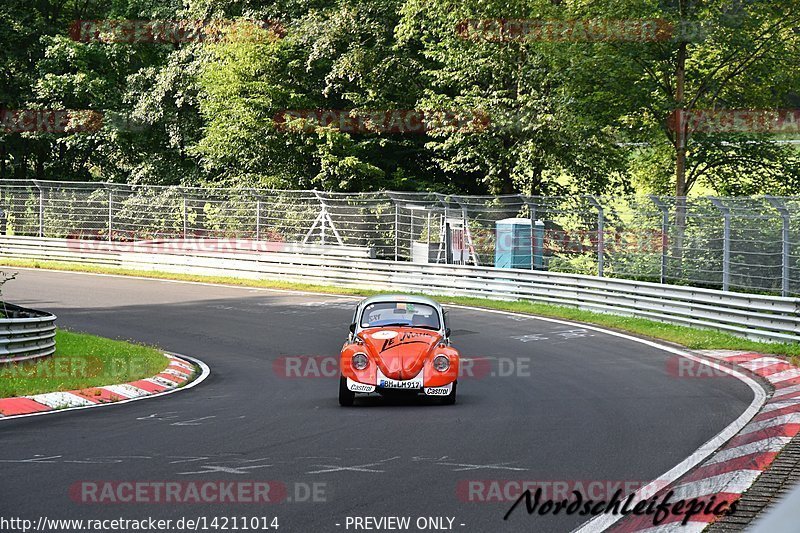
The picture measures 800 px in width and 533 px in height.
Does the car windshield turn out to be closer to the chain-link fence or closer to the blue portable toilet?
the chain-link fence

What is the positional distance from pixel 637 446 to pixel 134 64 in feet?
141

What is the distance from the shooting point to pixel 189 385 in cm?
1486

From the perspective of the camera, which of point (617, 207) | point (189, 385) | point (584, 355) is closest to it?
point (189, 385)

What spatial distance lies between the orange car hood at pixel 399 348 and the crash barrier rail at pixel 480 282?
7.79 metres

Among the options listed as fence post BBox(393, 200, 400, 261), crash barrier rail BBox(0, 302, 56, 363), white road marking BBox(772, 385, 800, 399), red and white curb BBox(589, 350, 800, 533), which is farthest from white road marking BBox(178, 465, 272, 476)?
fence post BBox(393, 200, 400, 261)

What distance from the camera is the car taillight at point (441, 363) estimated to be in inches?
498

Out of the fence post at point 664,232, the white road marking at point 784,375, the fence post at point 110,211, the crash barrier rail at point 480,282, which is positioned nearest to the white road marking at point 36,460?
the white road marking at point 784,375

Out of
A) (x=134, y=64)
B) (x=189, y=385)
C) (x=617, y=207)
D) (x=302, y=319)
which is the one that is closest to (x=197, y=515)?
(x=189, y=385)

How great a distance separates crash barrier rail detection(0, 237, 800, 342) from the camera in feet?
62.2

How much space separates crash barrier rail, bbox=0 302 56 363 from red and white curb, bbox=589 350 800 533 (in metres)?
9.19

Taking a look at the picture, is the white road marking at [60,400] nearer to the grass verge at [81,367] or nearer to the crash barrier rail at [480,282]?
the grass verge at [81,367]

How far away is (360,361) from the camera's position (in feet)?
41.5

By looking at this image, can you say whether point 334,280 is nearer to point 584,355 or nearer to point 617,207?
point 617,207

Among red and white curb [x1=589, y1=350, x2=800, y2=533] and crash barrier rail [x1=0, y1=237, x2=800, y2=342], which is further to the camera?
crash barrier rail [x1=0, y1=237, x2=800, y2=342]
